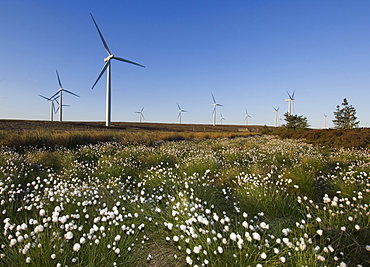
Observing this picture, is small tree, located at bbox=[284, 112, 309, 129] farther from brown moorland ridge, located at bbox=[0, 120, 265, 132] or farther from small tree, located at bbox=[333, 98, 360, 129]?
brown moorland ridge, located at bbox=[0, 120, 265, 132]

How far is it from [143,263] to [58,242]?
1089mm

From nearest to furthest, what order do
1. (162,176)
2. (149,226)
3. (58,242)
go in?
(58,242), (149,226), (162,176)

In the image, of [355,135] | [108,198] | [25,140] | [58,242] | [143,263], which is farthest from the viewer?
[355,135]

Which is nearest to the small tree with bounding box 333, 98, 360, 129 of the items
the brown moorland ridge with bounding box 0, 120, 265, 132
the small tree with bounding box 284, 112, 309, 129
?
the small tree with bounding box 284, 112, 309, 129

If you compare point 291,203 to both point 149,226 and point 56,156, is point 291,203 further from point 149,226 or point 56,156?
point 56,156

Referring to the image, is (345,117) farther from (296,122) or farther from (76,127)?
(76,127)

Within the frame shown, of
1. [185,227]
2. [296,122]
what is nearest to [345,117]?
[296,122]

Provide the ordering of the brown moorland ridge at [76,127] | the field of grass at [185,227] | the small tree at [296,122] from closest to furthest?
the field of grass at [185,227]
the brown moorland ridge at [76,127]
the small tree at [296,122]

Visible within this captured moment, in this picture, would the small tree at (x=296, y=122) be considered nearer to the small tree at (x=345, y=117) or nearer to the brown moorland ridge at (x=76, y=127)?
the small tree at (x=345, y=117)

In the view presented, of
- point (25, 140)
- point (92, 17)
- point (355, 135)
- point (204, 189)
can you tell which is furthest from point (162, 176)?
point (92, 17)

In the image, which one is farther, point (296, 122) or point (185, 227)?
point (296, 122)

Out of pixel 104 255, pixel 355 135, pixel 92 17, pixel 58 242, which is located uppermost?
pixel 92 17

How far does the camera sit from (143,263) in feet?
9.02

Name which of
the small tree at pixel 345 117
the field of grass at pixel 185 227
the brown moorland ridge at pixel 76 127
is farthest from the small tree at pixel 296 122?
the field of grass at pixel 185 227
